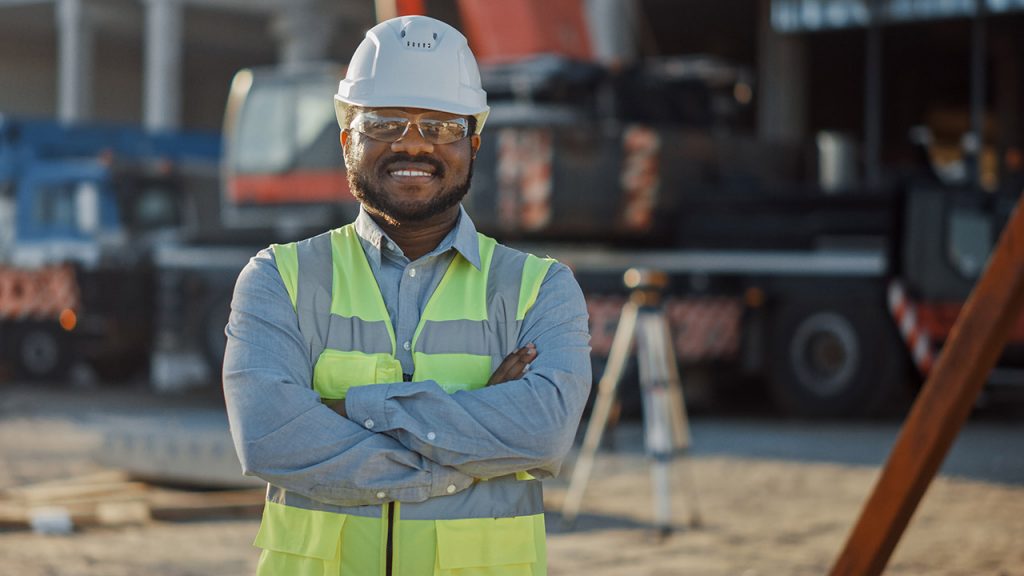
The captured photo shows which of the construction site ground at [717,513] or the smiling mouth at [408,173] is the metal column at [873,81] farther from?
the smiling mouth at [408,173]

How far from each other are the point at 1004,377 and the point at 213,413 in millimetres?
7781

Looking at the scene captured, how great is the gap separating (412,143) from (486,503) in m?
0.74

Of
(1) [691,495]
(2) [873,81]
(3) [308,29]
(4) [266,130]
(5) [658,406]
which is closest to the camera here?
(5) [658,406]

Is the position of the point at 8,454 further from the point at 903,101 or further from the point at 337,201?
the point at 903,101

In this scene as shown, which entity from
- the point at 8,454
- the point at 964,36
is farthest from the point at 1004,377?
the point at 964,36

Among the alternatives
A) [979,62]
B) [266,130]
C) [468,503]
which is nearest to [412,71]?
[468,503]

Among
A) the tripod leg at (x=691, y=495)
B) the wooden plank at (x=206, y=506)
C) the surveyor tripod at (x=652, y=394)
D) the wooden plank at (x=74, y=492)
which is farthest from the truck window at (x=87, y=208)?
the surveyor tripod at (x=652, y=394)

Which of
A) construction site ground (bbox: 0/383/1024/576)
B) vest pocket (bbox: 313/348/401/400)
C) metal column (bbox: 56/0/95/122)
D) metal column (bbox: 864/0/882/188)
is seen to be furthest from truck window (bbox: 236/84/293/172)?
metal column (bbox: 56/0/95/122)

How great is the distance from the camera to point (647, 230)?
611 inches

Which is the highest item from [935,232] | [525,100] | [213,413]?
[525,100]

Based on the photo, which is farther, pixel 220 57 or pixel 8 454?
pixel 220 57

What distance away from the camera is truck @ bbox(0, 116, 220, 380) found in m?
19.4

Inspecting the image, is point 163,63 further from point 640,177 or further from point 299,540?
point 299,540

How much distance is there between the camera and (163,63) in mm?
35812
